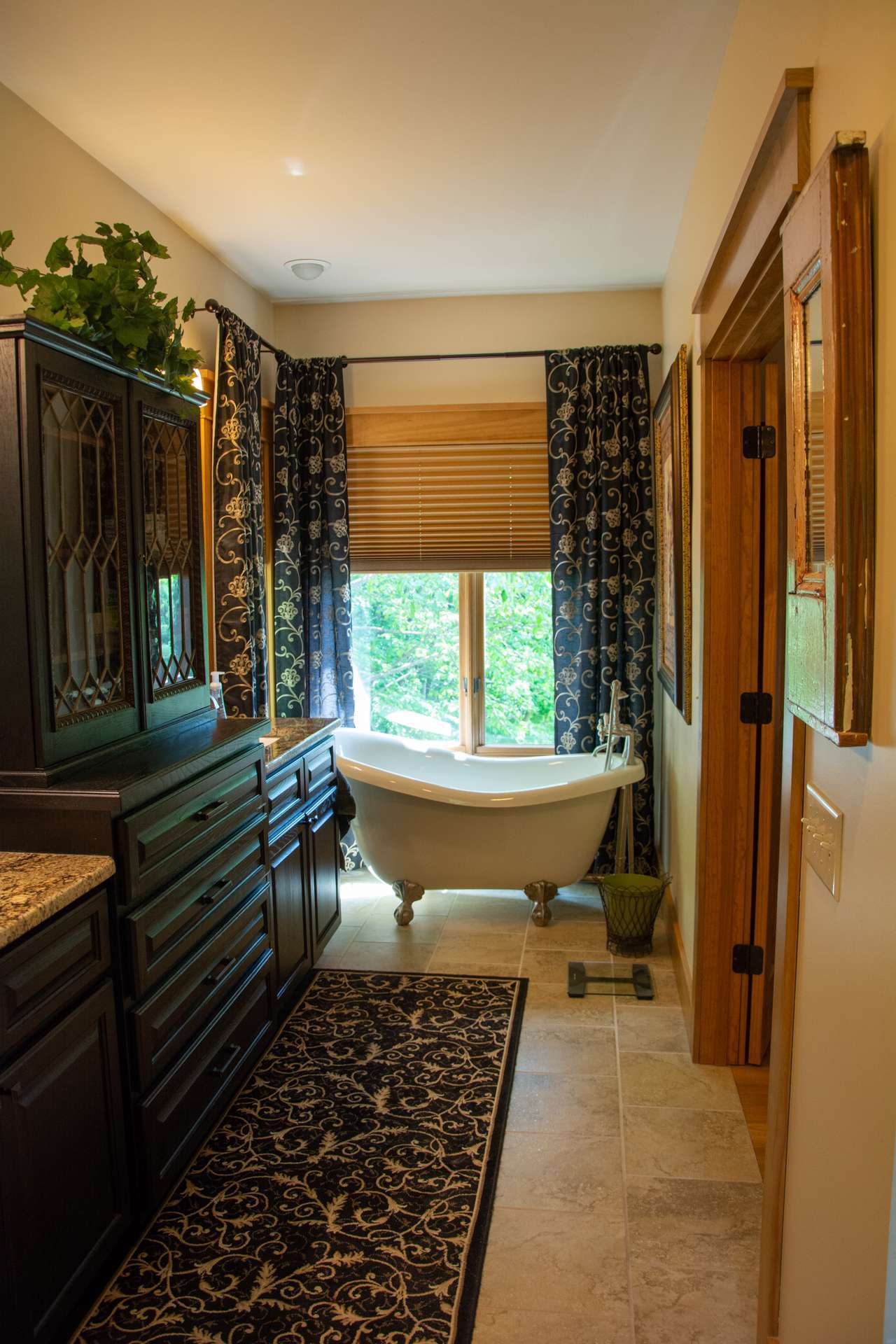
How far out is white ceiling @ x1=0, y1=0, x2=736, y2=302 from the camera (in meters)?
2.20

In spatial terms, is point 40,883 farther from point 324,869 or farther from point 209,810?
point 324,869

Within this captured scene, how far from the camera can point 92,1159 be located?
188 centimetres

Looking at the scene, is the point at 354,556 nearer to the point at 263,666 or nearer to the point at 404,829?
the point at 263,666

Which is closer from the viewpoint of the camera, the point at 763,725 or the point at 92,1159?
the point at 92,1159

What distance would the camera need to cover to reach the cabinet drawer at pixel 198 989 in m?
2.07

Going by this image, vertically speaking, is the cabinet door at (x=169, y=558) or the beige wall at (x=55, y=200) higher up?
the beige wall at (x=55, y=200)

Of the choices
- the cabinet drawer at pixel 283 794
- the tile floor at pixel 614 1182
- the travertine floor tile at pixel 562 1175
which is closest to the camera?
the tile floor at pixel 614 1182

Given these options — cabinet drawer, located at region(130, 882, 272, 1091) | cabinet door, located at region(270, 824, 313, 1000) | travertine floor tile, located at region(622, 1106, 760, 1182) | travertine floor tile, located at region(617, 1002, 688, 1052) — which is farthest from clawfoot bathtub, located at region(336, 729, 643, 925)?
travertine floor tile, located at region(622, 1106, 760, 1182)

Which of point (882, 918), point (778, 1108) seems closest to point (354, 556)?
point (778, 1108)

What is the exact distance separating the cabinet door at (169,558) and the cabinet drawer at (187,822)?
236 mm

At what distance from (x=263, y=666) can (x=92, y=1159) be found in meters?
2.33

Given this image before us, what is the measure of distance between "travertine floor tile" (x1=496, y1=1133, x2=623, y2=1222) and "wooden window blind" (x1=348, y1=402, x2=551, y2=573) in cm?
271

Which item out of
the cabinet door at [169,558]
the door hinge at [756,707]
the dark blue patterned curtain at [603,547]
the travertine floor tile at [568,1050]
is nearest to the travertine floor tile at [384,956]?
the travertine floor tile at [568,1050]

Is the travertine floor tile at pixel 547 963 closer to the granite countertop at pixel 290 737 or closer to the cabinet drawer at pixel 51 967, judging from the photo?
the granite countertop at pixel 290 737
